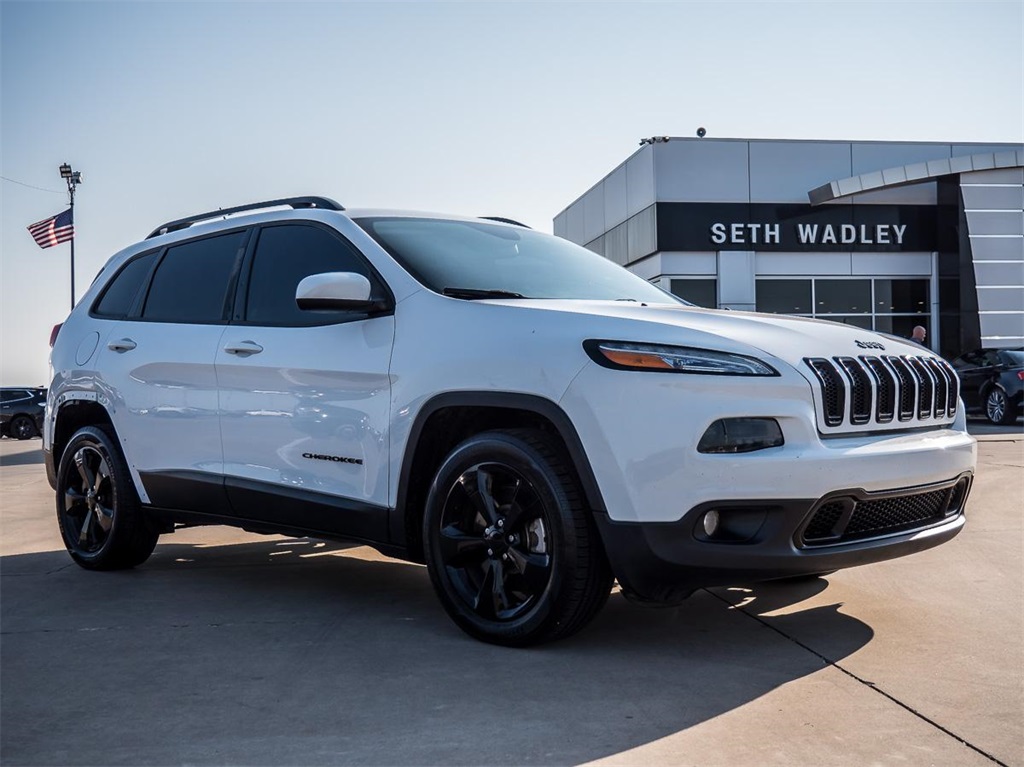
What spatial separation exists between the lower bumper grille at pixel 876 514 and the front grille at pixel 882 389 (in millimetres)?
262

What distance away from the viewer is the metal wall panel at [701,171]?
27219mm

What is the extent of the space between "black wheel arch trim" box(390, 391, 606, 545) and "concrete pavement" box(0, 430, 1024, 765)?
51 centimetres

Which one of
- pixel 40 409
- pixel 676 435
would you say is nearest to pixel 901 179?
pixel 40 409

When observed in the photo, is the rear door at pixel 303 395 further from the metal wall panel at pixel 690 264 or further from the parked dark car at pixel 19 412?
the parked dark car at pixel 19 412

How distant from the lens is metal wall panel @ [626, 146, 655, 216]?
27438mm

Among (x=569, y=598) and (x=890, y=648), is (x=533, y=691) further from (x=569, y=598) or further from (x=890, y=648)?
(x=890, y=648)

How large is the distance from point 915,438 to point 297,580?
3.10m

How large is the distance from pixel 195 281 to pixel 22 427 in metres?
26.8

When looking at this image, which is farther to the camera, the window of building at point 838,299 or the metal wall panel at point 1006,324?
the window of building at point 838,299

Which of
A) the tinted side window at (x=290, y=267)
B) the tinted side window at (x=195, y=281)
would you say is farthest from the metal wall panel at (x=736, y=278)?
the tinted side window at (x=290, y=267)

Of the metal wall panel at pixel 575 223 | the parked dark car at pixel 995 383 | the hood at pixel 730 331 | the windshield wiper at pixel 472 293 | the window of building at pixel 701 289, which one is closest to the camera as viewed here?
the hood at pixel 730 331

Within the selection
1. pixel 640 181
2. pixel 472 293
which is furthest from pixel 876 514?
pixel 640 181

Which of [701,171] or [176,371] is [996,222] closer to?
[701,171]

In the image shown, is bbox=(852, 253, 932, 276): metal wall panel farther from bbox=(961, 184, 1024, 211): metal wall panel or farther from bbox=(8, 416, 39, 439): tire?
bbox=(8, 416, 39, 439): tire
